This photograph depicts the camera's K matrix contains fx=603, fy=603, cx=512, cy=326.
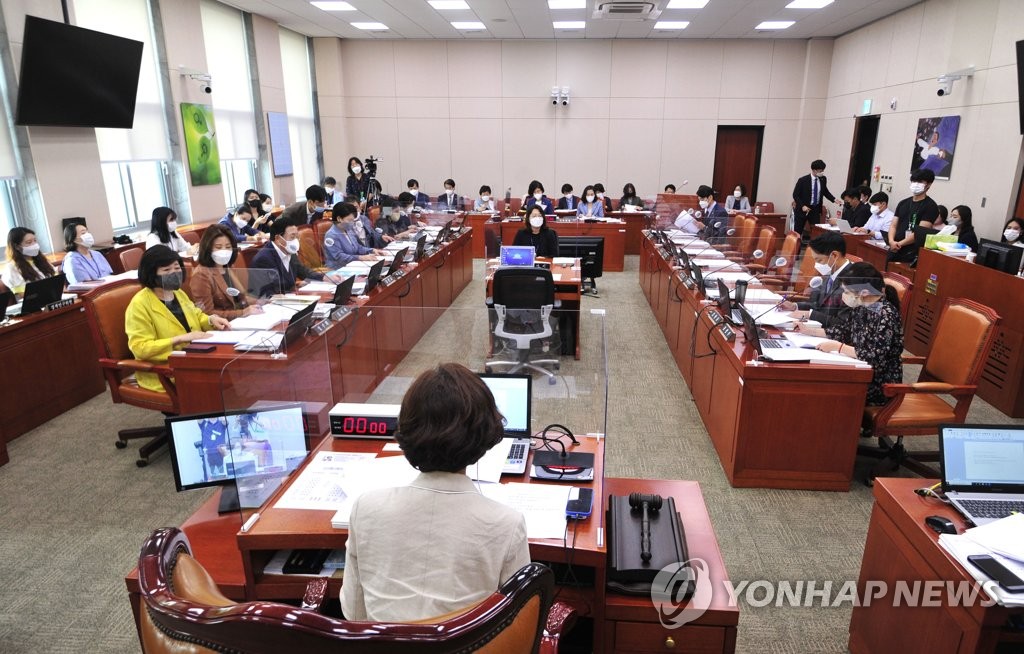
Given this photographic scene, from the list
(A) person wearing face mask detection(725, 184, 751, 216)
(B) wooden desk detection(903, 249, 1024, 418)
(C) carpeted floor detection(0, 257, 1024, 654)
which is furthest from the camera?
(A) person wearing face mask detection(725, 184, 751, 216)

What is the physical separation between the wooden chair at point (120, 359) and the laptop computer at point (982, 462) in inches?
142

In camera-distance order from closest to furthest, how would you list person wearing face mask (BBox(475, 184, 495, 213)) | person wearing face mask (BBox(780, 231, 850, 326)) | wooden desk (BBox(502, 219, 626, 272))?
1. person wearing face mask (BBox(780, 231, 850, 326))
2. wooden desk (BBox(502, 219, 626, 272))
3. person wearing face mask (BBox(475, 184, 495, 213))

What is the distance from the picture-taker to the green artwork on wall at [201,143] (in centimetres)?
773

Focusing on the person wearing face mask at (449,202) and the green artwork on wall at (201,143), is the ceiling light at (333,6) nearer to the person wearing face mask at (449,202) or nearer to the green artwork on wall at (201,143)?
the green artwork on wall at (201,143)

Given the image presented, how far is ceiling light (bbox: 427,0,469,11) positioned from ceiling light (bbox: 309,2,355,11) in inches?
46.1

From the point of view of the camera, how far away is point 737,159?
11984 mm

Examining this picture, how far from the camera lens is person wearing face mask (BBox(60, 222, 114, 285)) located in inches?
197

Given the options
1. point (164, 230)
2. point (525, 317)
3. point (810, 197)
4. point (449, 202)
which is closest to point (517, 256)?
point (525, 317)

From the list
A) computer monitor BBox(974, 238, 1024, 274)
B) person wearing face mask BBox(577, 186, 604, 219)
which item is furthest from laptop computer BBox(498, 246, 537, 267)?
person wearing face mask BBox(577, 186, 604, 219)

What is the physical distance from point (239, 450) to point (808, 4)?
918 centimetres

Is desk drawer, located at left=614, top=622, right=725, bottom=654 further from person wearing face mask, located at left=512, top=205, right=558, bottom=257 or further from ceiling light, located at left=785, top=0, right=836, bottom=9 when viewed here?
ceiling light, located at left=785, top=0, right=836, bottom=9

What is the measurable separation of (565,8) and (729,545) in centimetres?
808

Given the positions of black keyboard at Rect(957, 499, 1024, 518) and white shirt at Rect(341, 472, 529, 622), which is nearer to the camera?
white shirt at Rect(341, 472, 529, 622)

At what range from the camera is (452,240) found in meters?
7.41
